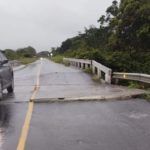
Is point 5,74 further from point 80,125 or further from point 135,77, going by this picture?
point 80,125

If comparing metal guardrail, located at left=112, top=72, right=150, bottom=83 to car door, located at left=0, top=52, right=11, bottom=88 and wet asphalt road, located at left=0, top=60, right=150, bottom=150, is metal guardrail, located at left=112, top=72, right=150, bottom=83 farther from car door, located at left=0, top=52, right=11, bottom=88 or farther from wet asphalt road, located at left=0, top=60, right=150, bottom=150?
car door, located at left=0, top=52, right=11, bottom=88

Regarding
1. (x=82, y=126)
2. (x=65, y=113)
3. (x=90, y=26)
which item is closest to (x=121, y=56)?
(x=65, y=113)

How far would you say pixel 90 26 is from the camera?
85.1m

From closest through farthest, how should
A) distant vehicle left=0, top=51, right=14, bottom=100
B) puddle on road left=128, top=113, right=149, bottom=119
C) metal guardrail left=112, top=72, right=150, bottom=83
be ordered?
puddle on road left=128, top=113, right=149, bottom=119, distant vehicle left=0, top=51, right=14, bottom=100, metal guardrail left=112, top=72, right=150, bottom=83

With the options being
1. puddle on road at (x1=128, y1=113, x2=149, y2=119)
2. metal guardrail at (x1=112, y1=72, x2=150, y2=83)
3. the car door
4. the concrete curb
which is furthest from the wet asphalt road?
metal guardrail at (x1=112, y1=72, x2=150, y2=83)

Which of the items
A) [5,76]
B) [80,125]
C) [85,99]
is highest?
[5,76]

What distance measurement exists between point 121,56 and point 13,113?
60.8 ft

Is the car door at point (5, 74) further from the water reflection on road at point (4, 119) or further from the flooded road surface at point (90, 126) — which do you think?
the flooded road surface at point (90, 126)

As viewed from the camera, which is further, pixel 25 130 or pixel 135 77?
pixel 135 77

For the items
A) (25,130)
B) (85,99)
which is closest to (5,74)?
(85,99)

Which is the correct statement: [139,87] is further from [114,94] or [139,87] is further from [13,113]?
[13,113]

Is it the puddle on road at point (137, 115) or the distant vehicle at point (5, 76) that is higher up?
the distant vehicle at point (5, 76)

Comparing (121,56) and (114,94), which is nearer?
(114,94)

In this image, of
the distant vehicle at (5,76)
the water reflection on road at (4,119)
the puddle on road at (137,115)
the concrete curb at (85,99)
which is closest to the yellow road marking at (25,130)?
the water reflection on road at (4,119)
